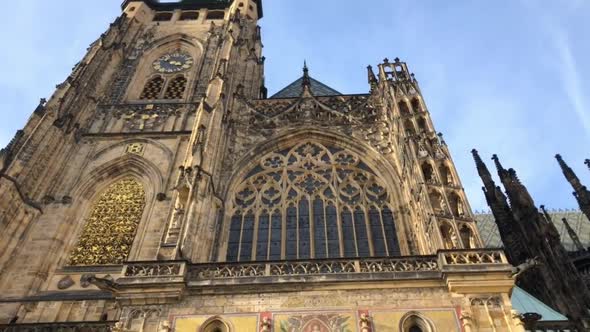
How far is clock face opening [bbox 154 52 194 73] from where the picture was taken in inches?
878

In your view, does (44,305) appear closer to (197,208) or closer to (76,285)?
(76,285)

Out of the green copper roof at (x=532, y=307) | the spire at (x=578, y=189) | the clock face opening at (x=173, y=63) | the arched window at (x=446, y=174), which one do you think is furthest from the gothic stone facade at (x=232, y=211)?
the spire at (x=578, y=189)

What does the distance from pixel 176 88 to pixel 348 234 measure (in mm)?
10545

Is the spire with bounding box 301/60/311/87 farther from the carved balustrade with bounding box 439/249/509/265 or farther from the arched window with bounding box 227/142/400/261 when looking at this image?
the carved balustrade with bounding box 439/249/509/265

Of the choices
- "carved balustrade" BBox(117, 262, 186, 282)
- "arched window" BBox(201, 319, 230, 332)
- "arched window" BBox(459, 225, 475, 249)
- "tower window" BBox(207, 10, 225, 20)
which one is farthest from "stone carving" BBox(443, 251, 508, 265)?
"tower window" BBox(207, 10, 225, 20)

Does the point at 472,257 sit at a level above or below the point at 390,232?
below

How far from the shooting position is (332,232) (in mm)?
14062

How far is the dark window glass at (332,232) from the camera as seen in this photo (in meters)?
13.5

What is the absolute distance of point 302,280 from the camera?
33.5 feet

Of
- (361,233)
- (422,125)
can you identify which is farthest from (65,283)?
(422,125)

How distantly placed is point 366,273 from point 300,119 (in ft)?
28.0

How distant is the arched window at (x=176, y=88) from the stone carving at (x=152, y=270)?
430 inches

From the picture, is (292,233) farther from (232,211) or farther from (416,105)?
(416,105)

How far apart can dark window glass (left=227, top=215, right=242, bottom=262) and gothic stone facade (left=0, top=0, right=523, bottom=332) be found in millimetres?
39
